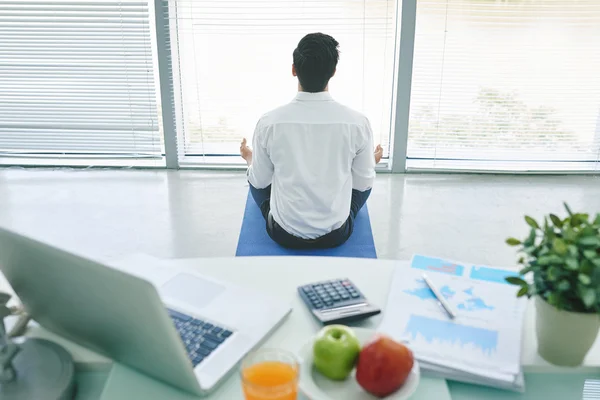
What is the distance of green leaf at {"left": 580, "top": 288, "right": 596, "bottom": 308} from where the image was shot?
0.90 meters

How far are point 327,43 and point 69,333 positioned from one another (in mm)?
1378

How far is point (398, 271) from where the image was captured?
1.31 metres

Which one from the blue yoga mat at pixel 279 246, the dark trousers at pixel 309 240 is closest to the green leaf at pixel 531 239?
the blue yoga mat at pixel 279 246

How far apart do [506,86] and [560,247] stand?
2788 mm

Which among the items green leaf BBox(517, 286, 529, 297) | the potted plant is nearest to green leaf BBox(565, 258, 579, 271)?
the potted plant

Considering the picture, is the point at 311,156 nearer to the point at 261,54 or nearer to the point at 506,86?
the point at 261,54

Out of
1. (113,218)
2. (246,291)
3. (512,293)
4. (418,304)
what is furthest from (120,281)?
(113,218)

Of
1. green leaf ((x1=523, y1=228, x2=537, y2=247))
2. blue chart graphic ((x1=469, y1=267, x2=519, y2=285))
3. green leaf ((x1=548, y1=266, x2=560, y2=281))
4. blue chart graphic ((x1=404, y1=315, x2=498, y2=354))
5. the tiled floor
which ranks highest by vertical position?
green leaf ((x1=523, y1=228, x2=537, y2=247))

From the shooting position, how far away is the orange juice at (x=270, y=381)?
2.73 feet

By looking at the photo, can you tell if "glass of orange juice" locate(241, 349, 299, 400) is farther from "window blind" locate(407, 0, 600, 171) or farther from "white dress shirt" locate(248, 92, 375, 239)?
"window blind" locate(407, 0, 600, 171)

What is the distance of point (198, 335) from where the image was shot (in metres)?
1.05

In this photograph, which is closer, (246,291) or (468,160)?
(246,291)

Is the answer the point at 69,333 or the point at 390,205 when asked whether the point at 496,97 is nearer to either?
the point at 390,205

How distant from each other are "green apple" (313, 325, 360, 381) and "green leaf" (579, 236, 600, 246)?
0.40 metres
